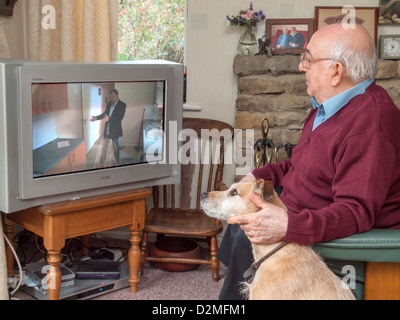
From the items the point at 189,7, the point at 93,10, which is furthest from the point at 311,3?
the point at 93,10

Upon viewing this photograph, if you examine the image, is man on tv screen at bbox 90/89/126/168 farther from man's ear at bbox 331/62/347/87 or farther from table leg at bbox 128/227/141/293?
man's ear at bbox 331/62/347/87

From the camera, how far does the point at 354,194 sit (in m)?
1.62

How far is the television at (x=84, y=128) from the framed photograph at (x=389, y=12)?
119cm

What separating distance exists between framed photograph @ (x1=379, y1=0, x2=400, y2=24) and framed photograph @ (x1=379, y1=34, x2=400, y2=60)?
87 millimetres

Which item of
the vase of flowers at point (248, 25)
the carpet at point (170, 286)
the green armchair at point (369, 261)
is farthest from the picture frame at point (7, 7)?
the green armchair at point (369, 261)

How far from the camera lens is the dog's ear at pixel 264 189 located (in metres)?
1.65

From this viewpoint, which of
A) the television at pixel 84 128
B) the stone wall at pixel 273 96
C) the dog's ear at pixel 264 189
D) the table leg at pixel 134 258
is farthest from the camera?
the stone wall at pixel 273 96

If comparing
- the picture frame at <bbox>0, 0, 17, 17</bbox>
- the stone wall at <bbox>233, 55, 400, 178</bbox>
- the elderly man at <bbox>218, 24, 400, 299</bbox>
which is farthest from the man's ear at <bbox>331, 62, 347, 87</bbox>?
the picture frame at <bbox>0, 0, 17, 17</bbox>

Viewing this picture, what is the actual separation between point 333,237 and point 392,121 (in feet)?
1.43

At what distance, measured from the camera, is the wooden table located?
247 centimetres

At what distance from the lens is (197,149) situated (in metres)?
3.38

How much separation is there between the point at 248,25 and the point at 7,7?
137 centimetres

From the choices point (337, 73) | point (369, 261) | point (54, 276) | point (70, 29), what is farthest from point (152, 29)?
point (369, 261)

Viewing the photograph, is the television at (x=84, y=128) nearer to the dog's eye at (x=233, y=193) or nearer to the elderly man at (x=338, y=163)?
the elderly man at (x=338, y=163)
